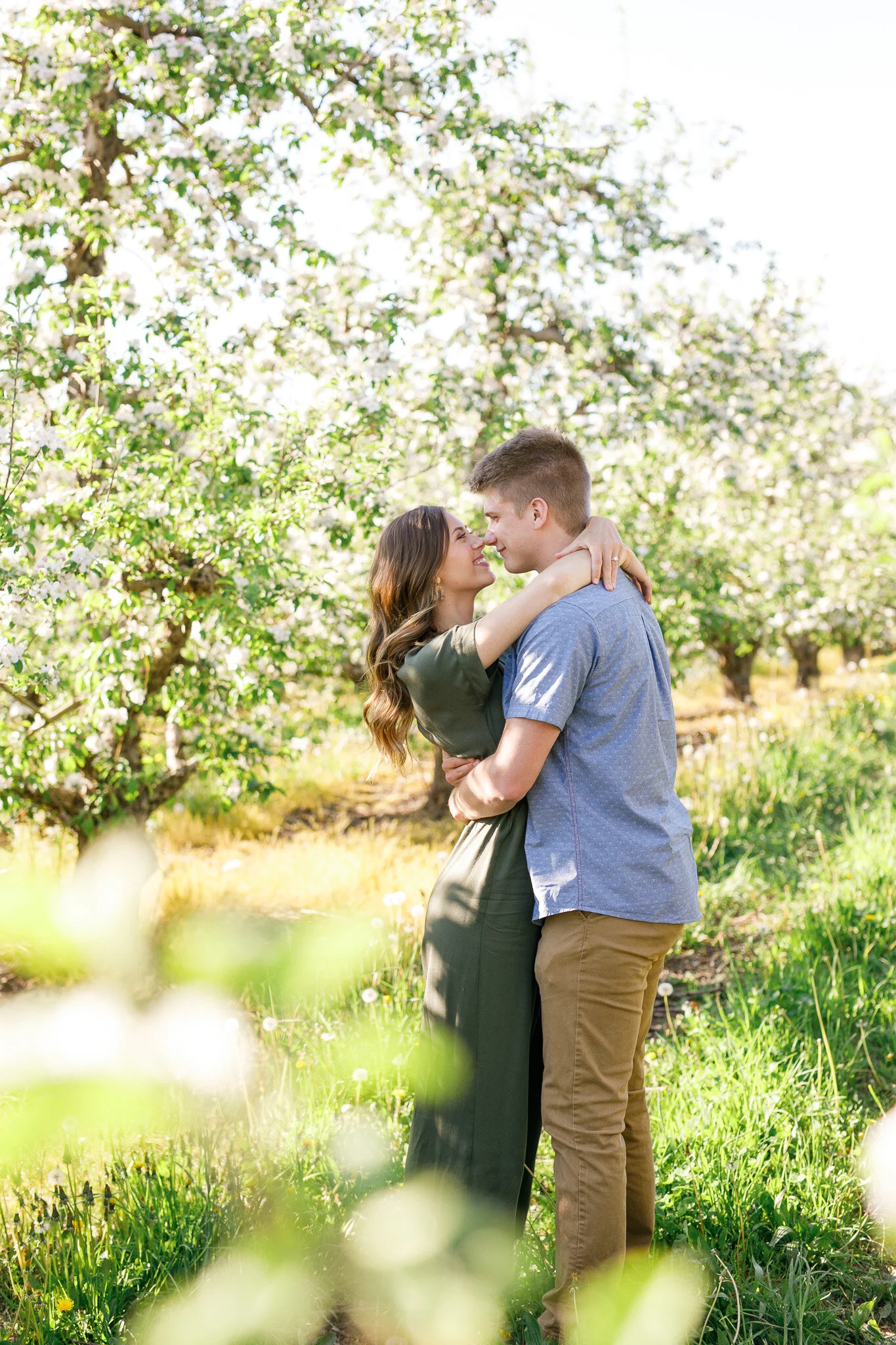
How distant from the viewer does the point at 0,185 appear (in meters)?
5.12

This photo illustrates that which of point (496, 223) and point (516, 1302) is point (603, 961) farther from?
point (496, 223)

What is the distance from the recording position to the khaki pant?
2271 millimetres

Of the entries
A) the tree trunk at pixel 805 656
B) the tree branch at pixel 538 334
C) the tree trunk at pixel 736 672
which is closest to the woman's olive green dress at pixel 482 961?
the tree branch at pixel 538 334

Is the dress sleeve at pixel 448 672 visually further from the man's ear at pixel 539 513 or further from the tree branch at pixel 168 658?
the tree branch at pixel 168 658

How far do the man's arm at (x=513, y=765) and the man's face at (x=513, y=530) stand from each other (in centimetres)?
43

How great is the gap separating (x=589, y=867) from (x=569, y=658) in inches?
18.0

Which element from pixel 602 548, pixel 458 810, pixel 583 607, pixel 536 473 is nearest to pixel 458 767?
pixel 458 810

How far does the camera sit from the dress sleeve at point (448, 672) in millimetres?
2348

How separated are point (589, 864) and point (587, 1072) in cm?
45

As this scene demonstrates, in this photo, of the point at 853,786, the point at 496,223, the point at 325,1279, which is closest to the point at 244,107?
the point at 496,223

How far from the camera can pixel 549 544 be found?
8.23 ft

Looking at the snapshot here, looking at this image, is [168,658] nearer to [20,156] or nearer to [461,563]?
[20,156]

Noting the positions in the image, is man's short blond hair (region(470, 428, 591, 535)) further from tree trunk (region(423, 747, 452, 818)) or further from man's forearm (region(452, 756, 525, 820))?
tree trunk (region(423, 747, 452, 818))

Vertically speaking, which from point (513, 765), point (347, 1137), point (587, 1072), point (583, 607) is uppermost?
point (583, 607)
